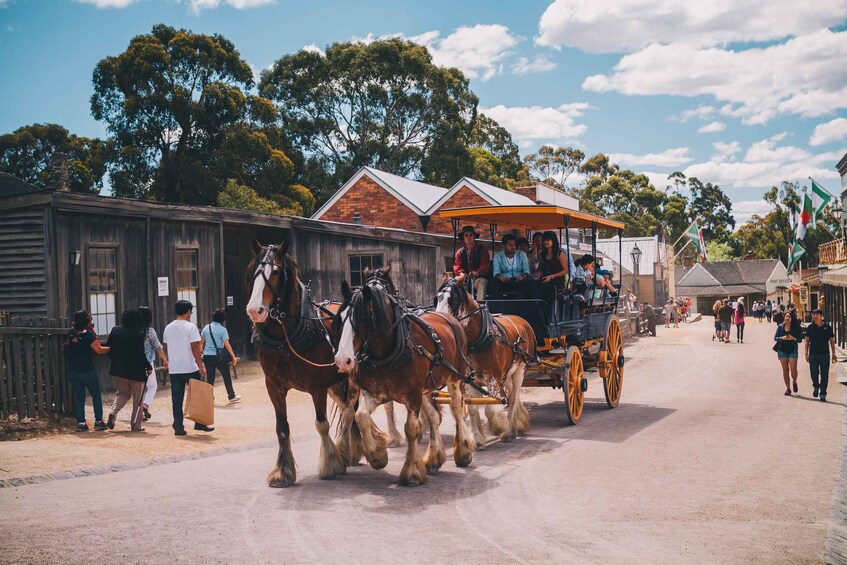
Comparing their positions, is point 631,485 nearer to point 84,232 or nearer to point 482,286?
point 482,286

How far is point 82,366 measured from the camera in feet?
35.2

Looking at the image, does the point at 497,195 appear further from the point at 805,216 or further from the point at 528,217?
the point at 528,217

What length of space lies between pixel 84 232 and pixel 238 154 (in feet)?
79.6

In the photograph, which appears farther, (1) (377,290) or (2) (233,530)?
(1) (377,290)

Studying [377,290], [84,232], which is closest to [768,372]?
[377,290]

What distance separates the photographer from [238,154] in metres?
38.2

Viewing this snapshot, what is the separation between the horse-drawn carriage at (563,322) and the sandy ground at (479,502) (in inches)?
28.2

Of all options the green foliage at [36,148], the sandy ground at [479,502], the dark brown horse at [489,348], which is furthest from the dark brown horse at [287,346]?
the green foliage at [36,148]

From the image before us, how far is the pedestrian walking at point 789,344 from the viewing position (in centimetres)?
1498

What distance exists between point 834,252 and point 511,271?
28964mm

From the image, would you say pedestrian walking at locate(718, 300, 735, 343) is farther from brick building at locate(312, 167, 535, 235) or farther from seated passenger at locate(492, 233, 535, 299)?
seated passenger at locate(492, 233, 535, 299)

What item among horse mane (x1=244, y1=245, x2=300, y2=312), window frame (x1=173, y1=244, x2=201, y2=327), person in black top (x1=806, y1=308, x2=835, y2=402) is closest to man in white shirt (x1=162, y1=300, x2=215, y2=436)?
horse mane (x1=244, y1=245, x2=300, y2=312)

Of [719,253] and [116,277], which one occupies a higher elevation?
[719,253]

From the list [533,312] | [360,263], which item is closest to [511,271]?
[533,312]
